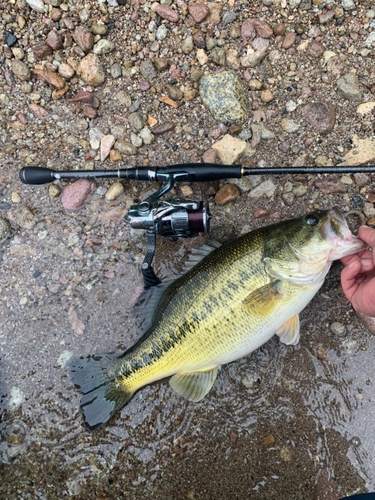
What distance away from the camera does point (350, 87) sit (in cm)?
309

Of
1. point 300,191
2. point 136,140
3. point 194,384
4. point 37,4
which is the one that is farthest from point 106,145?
point 194,384

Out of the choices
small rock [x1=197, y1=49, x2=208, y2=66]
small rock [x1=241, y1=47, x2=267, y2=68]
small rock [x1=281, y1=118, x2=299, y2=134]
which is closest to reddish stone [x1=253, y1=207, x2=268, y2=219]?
small rock [x1=281, y1=118, x2=299, y2=134]

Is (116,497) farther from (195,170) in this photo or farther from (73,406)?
(195,170)

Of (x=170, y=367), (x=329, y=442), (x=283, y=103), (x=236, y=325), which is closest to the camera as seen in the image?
(x=236, y=325)

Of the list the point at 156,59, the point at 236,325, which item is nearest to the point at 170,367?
the point at 236,325

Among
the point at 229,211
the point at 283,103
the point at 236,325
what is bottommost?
the point at 236,325

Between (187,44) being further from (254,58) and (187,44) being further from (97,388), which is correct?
(97,388)

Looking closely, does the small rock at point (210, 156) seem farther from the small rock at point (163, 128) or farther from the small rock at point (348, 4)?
the small rock at point (348, 4)

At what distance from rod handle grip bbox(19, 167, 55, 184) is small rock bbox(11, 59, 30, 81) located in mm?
933

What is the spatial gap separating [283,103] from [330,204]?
1.00 m

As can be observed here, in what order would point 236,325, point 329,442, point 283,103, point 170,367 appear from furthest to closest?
point 283,103 → point 329,442 → point 170,367 → point 236,325

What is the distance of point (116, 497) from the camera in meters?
3.07

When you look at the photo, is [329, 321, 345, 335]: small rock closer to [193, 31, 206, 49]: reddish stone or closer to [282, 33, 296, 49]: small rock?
[282, 33, 296, 49]: small rock

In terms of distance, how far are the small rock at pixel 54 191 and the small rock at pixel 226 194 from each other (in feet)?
4.83
